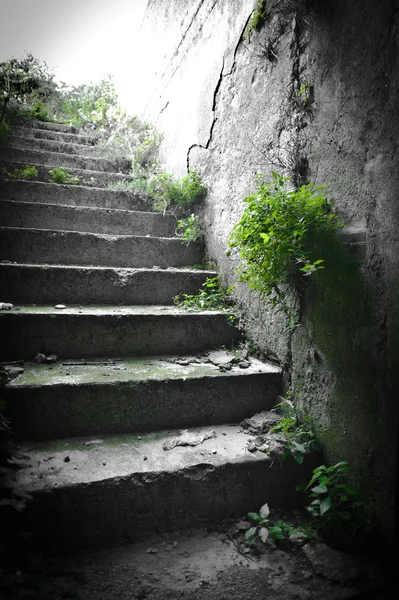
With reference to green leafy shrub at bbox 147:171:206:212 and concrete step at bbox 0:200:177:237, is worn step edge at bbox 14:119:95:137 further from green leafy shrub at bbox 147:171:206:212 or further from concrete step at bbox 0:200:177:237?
concrete step at bbox 0:200:177:237

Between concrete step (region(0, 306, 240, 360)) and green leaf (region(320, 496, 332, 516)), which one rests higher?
concrete step (region(0, 306, 240, 360))

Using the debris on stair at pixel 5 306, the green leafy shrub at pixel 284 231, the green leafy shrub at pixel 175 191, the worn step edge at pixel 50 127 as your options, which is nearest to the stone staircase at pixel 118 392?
the debris on stair at pixel 5 306

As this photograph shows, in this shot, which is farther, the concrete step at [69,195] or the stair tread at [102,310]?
the concrete step at [69,195]

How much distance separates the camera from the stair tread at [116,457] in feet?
4.55

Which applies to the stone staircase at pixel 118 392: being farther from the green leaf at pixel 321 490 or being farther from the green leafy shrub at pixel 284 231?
the green leafy shrub at pixel 284 231

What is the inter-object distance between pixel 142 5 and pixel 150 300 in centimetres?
615

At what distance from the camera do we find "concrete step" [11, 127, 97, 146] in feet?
15.1

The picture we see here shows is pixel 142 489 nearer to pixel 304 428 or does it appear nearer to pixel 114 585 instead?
pixel 114 585

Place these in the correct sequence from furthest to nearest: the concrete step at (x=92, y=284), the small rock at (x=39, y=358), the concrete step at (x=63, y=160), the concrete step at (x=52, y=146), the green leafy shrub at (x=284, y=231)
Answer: the concrete step at (x=52, y=146), the concrete step at (x=63, y=160), the concrete step at (x=92, y=284), the small rock at (x=39, y=358), the green leafy shrub at (x=284, y=231)

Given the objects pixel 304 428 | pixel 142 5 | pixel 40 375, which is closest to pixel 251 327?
pixel 304 428

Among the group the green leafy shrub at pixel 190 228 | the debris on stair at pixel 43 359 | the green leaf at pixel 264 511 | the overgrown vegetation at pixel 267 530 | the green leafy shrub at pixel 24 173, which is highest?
the green leafy shrub at pixel 24 173

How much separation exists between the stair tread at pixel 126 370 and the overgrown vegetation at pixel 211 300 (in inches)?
15.1

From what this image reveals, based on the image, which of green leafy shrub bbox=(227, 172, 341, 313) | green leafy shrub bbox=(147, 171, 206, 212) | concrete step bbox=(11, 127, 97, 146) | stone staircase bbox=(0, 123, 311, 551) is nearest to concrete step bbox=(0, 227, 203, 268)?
stone staircase bbox=(0, 123, 311, 551)

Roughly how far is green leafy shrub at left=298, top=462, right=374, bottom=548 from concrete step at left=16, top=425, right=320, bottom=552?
0.18 meters
